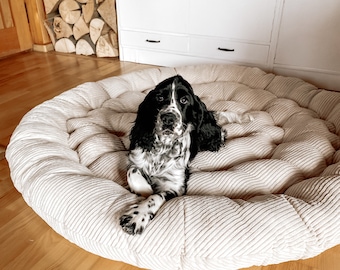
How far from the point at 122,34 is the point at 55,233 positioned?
132 inches

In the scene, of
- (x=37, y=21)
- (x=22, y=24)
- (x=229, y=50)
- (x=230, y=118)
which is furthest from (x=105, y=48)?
(x=230, y=118)

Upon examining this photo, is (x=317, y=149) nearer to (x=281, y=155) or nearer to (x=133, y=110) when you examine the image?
(x=281, y=155)

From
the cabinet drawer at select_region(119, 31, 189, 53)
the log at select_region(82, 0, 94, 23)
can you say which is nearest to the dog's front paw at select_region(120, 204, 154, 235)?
the cabinet drawer at select_region(119, 31, 189, 53)

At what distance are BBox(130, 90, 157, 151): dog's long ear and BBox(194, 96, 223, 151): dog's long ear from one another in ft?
0.91

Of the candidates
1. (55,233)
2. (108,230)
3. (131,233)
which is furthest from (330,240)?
(55,233)

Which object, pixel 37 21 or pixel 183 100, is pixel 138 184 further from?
pixel 37 21

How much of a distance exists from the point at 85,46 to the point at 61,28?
1.60 ft

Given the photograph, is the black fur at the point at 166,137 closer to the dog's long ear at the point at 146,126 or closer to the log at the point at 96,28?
the dog's long ear at the point at 146,126

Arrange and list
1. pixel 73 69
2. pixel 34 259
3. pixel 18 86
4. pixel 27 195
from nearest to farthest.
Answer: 1. pixel 34 259
2. pixel 27 195
3. pixel 18 86
4. pixel 73 69

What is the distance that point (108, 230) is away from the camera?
1430mm

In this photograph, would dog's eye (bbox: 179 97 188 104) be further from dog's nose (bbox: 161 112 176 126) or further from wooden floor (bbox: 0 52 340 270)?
wooden floor (bbox: 0 52 340 270)

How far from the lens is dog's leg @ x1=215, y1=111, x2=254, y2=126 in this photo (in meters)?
2.52

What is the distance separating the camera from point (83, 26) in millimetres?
4859

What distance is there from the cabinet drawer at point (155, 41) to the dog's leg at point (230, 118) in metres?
1.89
